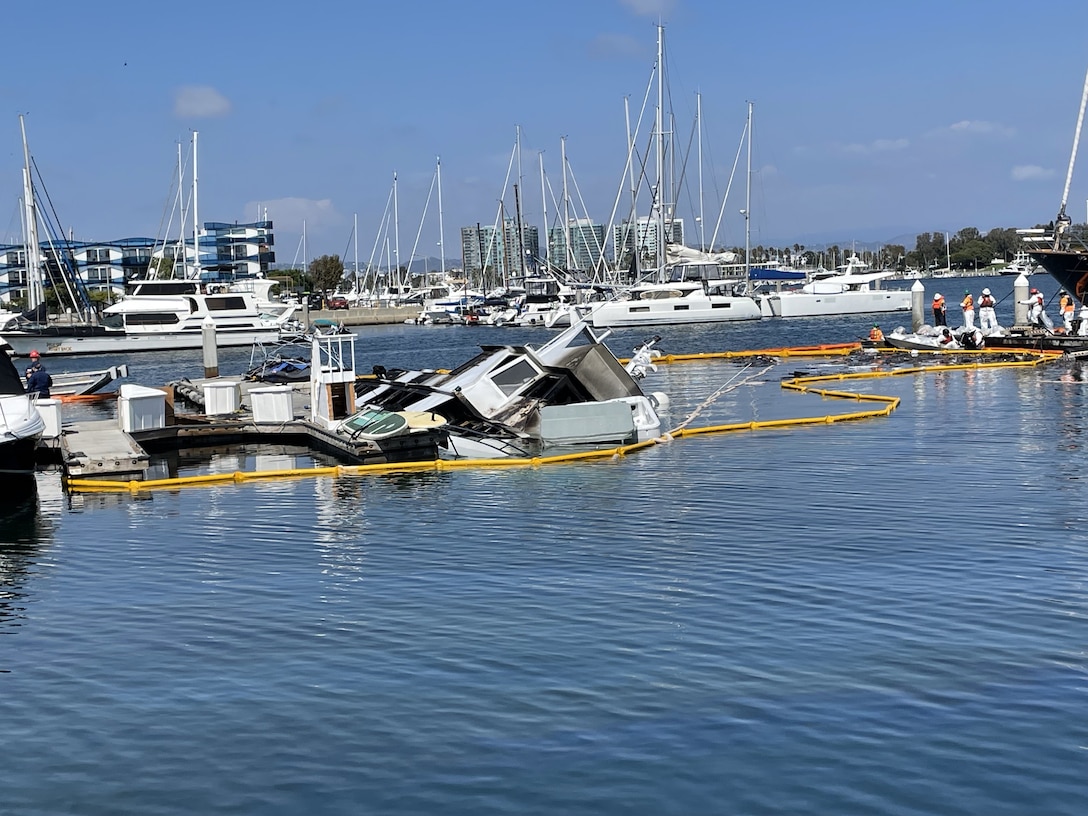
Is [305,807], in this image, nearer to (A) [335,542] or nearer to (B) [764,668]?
(B) [764,668]

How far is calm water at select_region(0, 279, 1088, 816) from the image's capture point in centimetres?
877

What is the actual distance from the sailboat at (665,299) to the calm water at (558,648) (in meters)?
64.9

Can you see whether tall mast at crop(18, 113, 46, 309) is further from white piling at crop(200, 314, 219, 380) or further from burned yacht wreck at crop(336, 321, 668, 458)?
burned yacht wreck at crop(336, 321, 668, 458)

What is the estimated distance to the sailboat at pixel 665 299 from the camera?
283ft

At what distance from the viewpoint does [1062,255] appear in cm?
5103

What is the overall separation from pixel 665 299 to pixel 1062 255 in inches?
1527

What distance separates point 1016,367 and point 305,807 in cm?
3652

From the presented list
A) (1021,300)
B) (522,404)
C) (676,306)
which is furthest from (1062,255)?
(676,306)

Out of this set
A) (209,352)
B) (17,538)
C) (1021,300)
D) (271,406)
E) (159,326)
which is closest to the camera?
(17,538)

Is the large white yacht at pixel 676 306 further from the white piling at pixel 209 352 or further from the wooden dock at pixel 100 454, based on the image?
the wooden dock at pixel 100 454

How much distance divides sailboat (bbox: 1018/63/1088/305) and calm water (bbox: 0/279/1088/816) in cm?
3233

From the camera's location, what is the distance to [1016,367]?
40.7 meters

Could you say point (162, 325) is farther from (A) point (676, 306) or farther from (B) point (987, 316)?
(B) point (987, 316)

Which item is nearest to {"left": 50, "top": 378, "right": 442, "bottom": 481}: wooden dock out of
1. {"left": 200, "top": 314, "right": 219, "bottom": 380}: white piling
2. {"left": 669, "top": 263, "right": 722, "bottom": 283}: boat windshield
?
{"left": 200, "top": 314, "right": 219, "bottom": 380}: white piling
